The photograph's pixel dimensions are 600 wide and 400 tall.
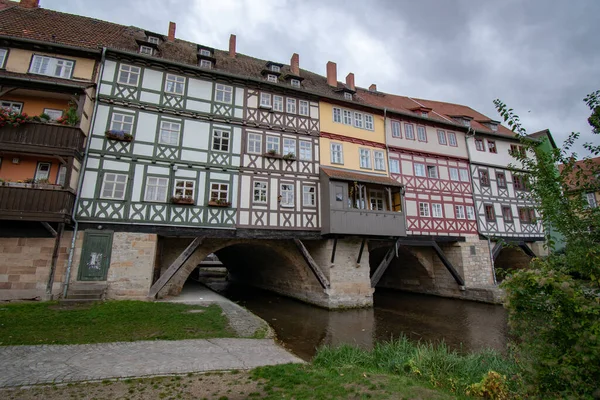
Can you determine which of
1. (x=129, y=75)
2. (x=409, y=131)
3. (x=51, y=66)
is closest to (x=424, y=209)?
(x=409, y=131)

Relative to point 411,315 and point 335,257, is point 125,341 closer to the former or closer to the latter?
point 335,257

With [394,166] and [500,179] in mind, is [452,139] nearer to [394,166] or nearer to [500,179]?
[500,179]

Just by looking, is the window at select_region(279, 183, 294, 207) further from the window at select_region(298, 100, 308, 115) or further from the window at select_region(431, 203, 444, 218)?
the window at select_region(431, 203, 444, 218)

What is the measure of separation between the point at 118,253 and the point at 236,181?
5.17m

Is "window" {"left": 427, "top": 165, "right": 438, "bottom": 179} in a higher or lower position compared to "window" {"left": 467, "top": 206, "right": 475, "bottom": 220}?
higher

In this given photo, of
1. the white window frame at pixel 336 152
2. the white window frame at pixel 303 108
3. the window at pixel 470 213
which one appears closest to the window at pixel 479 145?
the window at pixel 470 213

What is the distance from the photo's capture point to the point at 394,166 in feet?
56.3

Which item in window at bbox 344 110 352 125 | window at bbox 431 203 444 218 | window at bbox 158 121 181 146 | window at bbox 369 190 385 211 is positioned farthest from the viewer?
window at bbox 431 203 444 218

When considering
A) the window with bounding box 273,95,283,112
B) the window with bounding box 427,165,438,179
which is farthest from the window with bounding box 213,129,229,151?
the window with bounding box 427,165,438,179

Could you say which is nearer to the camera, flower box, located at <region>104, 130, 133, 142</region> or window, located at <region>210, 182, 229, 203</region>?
flower box, located at <region>104, 130, 133, 142</region>

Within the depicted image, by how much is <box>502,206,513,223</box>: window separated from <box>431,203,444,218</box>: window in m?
4.94

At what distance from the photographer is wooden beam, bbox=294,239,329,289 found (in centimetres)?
1410

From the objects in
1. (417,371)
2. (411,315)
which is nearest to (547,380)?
(417,371)

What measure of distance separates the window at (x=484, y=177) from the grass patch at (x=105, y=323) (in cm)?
1763
